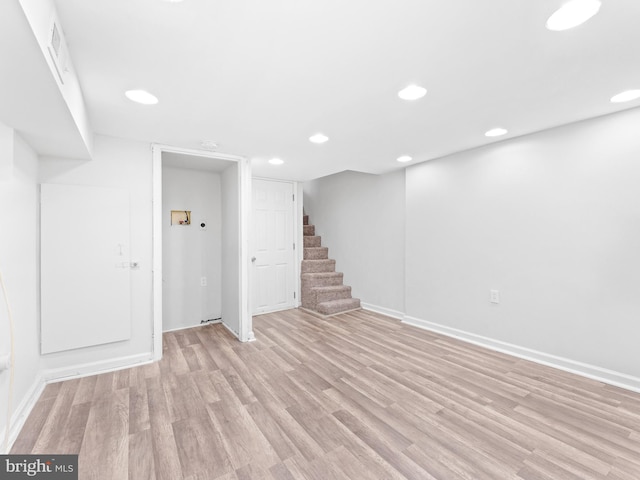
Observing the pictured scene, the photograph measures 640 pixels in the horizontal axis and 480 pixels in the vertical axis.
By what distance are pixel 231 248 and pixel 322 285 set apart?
6.22 feet

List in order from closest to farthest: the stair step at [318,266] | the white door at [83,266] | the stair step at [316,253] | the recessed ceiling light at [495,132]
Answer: the white door at [83,266] → the recessed ceiling light at [495,132] → the stair step at [318,266] → the stair step at [316,253]

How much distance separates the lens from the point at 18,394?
1948mm

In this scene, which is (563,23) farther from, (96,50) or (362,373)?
(362,373)

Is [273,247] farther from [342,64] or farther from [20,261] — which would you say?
→ [342,64]

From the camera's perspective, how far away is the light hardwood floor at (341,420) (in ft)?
5.08

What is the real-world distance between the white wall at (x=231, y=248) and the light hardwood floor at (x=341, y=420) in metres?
0.84

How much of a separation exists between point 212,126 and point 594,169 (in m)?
3.36

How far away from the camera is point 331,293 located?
4.91 m

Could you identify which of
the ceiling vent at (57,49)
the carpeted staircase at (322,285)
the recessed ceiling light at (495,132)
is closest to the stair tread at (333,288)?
the carpeted staircase at (322,285)

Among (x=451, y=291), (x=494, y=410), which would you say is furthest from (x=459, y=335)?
(x=494, y=410)

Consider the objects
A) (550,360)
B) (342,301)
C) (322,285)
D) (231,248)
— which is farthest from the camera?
(322,285)

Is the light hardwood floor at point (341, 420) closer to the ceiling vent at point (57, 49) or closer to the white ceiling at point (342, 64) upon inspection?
the ceiling vent at point (57, 49)
